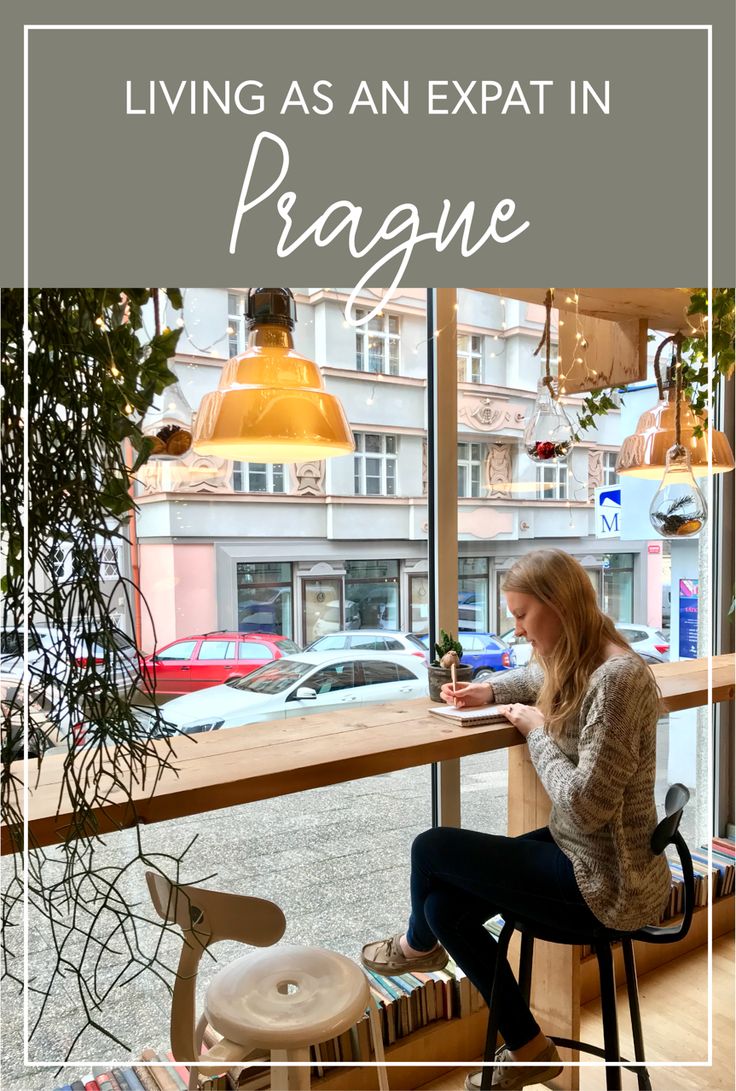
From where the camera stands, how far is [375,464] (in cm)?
232

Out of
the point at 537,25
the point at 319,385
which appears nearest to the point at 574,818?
the point at 319,385

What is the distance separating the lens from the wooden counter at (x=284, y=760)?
4.24ft

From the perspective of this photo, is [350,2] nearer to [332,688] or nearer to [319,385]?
[319,385]

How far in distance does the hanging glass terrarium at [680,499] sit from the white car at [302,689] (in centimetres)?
84

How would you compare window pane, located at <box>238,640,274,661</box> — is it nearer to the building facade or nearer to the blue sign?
the building facade

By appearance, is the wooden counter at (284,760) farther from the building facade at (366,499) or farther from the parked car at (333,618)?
the building facade at (366,499)

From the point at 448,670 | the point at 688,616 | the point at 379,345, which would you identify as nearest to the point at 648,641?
the point at 688,616

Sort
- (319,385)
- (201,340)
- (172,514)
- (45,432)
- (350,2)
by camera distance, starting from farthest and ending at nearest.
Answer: (172,514), (201,340), (319,385), (350,2), (45,432)

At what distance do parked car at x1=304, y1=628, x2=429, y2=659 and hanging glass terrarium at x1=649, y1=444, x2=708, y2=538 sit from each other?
2.64 feet

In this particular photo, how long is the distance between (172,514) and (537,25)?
1.39 metres

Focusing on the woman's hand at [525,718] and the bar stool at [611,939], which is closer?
the bar stool at [611,939]

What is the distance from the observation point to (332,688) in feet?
7.34

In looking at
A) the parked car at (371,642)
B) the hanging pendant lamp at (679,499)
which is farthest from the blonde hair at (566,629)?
the parked car at (371,642)

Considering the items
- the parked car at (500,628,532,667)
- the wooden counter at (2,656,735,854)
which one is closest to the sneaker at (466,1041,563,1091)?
the wooden counter at (2,656,735,854)
